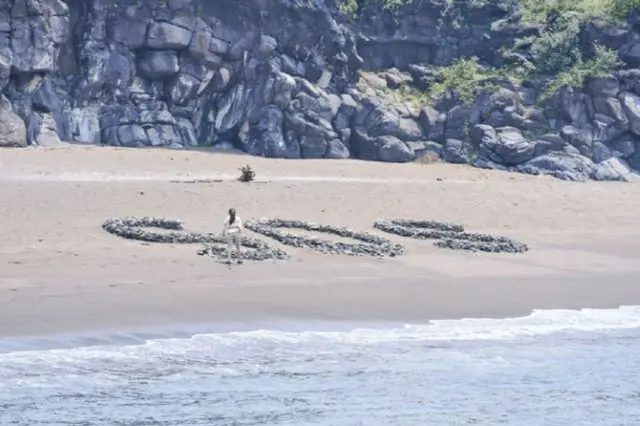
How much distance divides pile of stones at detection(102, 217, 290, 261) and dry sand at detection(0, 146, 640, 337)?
29cm

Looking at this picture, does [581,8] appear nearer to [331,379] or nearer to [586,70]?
[586,70]

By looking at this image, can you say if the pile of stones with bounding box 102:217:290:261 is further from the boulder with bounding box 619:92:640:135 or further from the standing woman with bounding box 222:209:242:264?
the boulder with bounding box 619:92:640:135

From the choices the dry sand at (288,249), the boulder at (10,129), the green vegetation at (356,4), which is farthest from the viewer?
the green vegetation at (356,4)

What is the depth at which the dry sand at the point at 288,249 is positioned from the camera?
1589cm

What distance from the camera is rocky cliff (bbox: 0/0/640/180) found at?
30484 millimetres

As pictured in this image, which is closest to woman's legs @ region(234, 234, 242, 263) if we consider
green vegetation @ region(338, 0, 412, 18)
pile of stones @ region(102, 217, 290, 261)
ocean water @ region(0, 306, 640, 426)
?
pile of stones @ region(102, 217, 290, 261)

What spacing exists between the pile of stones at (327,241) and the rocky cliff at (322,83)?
9.16m

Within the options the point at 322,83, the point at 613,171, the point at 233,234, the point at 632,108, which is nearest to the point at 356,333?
the point at 233,234

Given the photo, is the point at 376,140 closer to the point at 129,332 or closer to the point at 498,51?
the point at 498,51

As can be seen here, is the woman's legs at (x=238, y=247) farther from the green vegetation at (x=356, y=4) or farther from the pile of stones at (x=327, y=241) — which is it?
the green vegetation at (x=356, y=4)

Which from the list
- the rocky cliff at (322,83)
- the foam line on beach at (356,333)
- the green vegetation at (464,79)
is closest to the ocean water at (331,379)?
the foam line on beach at (356,333)

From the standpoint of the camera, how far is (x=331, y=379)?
1323 cm

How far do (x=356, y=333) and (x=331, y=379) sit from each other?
2.09m

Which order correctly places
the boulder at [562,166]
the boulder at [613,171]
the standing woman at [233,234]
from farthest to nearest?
the boulder at [613,171] → the boulder at [562,166] → the standing woman at [233,234]
